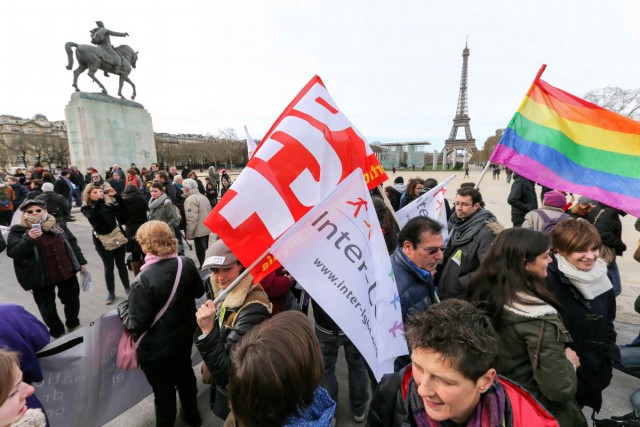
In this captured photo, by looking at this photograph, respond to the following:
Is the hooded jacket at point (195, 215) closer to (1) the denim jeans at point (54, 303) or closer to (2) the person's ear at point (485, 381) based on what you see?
(1) the denim jeans at point (54, 303)

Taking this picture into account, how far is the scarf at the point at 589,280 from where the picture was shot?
191cm

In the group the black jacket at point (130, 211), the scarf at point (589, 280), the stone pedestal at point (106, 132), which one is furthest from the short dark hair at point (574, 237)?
the stone pedestal at point (106, 132)

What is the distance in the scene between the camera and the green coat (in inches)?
58.1

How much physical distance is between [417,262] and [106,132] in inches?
676

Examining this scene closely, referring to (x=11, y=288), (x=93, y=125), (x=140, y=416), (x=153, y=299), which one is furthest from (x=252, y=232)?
(x=93, y=125)

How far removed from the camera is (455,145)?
71.4 meters

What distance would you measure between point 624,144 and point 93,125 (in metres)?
17.8

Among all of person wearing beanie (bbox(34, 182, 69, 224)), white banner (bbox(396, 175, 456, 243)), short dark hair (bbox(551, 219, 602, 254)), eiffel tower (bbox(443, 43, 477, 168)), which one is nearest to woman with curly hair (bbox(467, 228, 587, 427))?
short dark hair (bbox(551, 219, 602, 254))

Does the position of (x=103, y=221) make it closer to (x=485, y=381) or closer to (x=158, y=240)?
(x=158, y=240)

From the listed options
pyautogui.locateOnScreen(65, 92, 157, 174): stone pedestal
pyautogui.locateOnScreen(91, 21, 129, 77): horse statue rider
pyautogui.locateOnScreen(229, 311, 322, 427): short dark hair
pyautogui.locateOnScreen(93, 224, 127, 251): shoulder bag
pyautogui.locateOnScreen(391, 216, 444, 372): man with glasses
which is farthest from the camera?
pyautogui.locateOnScreen(91, 21, 129, 77): horse statue rider

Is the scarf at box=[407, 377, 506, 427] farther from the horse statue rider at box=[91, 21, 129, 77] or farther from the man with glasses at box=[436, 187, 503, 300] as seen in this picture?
the horse statue rider at box=[91, 21, 129, 77]

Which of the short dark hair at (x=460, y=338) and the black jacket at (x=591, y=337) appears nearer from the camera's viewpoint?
the short dark hair at (x=460, y=338)

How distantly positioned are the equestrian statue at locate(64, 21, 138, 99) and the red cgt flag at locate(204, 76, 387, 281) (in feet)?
55.3

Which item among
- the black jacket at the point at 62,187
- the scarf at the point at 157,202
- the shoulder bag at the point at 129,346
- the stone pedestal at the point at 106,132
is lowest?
the shoulder bag at the point at 129,346
